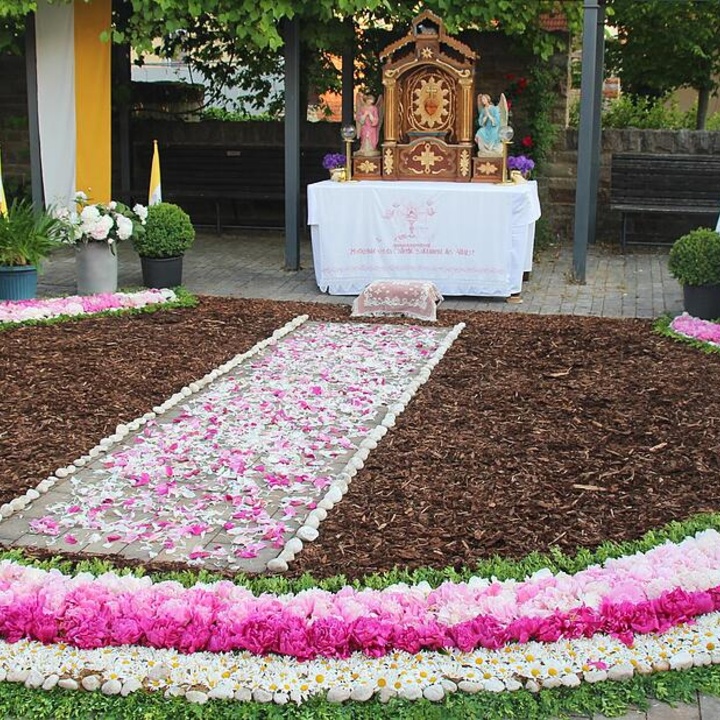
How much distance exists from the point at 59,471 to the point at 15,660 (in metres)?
1.88

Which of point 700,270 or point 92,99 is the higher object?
point 92,99

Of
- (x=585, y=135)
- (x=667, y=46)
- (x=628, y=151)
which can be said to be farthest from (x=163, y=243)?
(x=667, y=46)

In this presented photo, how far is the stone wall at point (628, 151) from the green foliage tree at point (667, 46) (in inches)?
57.9

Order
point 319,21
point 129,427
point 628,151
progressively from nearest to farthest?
point 129,427 → point 319,21 → point 628,151

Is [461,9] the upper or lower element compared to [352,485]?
upper

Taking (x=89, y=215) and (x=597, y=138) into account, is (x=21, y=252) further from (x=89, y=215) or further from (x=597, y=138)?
(x=597, y=138)

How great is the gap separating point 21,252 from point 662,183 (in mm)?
6925

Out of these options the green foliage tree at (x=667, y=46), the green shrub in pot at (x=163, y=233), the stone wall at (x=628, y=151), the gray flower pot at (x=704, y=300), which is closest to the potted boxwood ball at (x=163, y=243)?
the green shrub in pot at (x=163, y=233)

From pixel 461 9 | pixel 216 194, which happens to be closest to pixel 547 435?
pixel 461 9

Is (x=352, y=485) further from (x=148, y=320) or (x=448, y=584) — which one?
(x=148, y=320)

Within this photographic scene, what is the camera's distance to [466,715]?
344 centimetres

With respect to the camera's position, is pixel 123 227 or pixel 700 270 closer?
pixel 700 270

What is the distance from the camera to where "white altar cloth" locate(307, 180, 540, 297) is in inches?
379

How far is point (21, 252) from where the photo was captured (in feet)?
29.8
